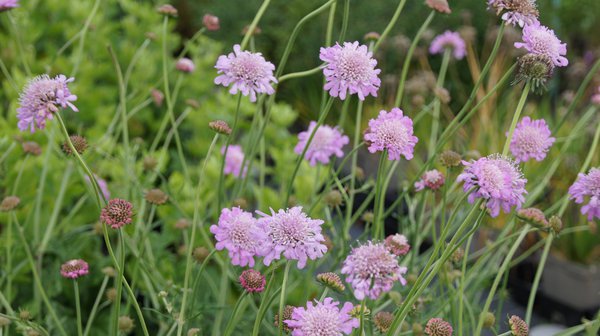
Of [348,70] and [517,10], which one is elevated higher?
[517,10]

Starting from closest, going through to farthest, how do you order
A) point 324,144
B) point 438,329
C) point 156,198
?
point 438,329, point 156,198, point 324,144

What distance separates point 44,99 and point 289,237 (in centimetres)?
34

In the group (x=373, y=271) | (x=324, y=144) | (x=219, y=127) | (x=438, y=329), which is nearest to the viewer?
(x=373, y=271)

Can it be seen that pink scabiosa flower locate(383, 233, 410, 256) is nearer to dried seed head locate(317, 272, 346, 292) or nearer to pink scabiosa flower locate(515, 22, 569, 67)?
dried seed head locate(317, 272, 346, 292)

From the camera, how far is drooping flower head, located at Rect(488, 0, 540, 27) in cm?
84

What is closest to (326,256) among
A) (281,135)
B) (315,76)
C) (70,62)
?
(281,135)

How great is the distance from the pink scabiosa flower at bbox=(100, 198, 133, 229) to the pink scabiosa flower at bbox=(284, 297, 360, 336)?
0.23 meters

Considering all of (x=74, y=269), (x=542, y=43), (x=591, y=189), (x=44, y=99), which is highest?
(x=542, y=43)

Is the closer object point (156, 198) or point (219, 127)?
point (219, 127)

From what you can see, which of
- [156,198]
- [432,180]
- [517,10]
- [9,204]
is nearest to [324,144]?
[432,180]

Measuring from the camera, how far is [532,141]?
A: 0.98m

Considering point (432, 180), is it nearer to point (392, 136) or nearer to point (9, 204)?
point (392, 136)

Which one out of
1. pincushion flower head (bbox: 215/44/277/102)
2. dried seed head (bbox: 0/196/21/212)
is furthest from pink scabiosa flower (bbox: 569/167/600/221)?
dried seed head (bbox: 0/196/21/212)

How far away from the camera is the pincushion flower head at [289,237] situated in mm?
726
